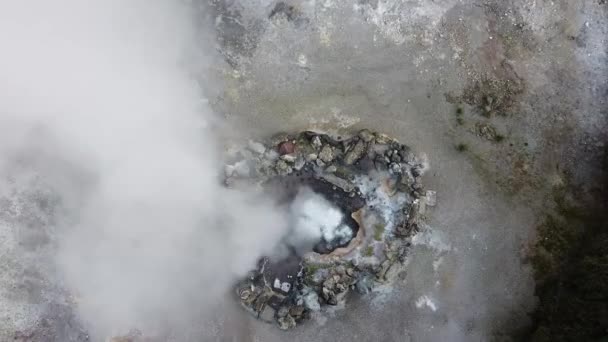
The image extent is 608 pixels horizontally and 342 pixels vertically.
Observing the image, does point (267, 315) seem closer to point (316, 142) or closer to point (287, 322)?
point (287, 322)

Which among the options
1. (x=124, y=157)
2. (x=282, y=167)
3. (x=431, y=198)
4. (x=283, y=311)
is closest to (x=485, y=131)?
(x=431, y=198)

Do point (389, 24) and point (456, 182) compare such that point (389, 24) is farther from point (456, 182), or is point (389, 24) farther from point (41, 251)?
point (41, 251)

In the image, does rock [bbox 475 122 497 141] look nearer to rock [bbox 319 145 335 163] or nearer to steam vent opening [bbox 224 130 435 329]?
steam vent opening [bbox 224 130 435 329]

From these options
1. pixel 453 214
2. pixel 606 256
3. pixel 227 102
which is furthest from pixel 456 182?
pixel 227 102

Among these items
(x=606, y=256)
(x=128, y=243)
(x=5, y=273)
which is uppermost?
(x=606, y=256)

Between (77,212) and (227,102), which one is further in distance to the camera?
(227,102)

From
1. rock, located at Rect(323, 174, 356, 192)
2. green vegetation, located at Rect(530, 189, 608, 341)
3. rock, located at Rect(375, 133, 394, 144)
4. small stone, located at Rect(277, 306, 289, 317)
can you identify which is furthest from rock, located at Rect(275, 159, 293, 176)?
green vegetation, located at Rect(530, 189, 608, 341)
